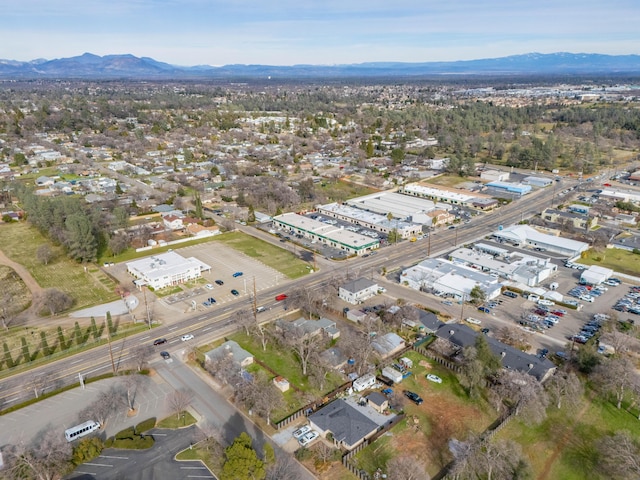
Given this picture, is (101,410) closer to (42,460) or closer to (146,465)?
(42,460)

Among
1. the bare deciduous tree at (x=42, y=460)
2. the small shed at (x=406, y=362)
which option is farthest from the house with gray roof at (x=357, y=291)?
the bare deciduous tree at (x=42, y=460)

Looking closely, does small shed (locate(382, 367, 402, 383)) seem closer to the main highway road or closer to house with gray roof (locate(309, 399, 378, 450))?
house with gray roof (locate(309, 399, 378, 450))

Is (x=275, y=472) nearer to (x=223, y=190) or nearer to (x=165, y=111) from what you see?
(x=223, y=190)

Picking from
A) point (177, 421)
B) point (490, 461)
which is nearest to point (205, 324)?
point (177, 421)

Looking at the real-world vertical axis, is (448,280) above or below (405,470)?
below

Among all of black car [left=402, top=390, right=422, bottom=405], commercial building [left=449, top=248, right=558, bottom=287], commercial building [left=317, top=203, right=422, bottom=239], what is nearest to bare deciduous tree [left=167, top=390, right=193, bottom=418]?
black car [left=402, top=390, right=422, bottom=405]

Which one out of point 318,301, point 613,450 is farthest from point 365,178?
point 613,450
